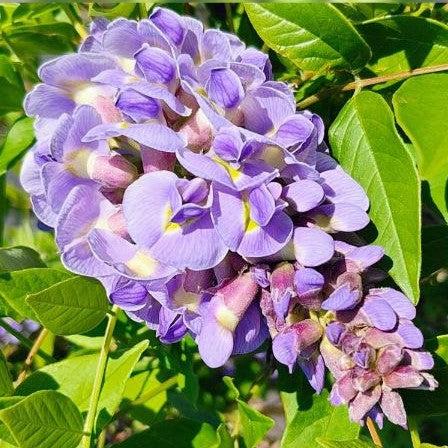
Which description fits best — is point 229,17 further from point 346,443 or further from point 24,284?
point 346,443

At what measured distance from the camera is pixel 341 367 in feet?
2.77

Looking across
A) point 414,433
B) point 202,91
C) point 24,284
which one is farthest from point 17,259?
point 414,433

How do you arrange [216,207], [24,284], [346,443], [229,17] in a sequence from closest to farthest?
[216,207]
[346,443]
[24,284]
[229,17]

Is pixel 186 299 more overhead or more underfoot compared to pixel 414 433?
more overhead

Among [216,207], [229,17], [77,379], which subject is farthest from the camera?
[229,17]

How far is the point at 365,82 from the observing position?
1005 millimetres

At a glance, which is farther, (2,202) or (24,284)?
(2,202)

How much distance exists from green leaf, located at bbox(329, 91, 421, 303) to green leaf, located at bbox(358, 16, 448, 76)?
11cm

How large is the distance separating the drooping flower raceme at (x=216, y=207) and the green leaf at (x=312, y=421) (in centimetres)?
20

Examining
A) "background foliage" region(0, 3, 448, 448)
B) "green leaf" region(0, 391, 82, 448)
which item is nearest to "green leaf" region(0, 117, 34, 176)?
"background foliage" region(0, 3, 448, 448)

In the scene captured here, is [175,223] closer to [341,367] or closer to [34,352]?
[341,367]

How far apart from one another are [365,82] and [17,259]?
0.52 meters

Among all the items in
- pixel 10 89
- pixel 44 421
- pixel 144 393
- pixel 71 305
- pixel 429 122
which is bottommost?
pixel 144 393

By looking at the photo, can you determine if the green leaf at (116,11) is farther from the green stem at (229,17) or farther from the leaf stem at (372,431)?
the leaf stem at (372,431)
